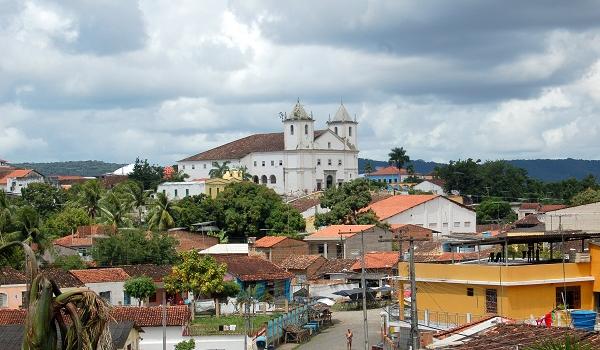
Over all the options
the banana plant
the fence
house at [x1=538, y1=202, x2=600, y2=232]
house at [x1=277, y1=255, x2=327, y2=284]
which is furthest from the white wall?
the banana plant

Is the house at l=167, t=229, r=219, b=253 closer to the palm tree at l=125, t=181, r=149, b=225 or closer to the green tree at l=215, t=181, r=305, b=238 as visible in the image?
the green tree at l=215, t=181, r=305, b=238

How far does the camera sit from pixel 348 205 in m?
80.7

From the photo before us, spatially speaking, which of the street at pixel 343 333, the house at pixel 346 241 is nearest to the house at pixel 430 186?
the house at pixel 346 241

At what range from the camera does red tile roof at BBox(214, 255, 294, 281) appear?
171 ft

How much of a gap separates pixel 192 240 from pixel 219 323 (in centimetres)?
3269

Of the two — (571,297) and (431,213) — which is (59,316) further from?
(431,213)

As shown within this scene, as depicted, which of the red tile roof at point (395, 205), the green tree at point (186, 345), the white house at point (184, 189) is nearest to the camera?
the green tree at point (186, 345)

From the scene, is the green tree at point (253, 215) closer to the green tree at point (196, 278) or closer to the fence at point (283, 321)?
the green tree at point (196, 278)

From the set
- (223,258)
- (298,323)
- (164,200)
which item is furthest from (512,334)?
(164,200)

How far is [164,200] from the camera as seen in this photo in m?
76.5

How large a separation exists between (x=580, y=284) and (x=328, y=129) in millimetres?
108933

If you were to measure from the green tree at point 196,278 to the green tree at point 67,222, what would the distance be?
27833 mm

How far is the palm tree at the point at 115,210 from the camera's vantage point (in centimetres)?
7356

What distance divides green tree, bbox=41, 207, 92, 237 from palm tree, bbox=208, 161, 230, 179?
53.4 metres
